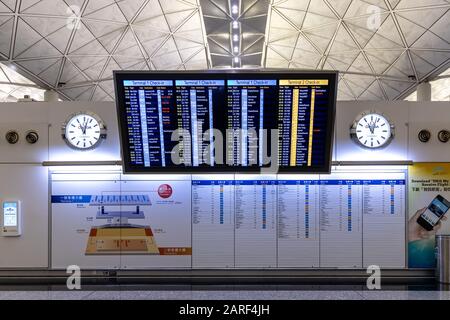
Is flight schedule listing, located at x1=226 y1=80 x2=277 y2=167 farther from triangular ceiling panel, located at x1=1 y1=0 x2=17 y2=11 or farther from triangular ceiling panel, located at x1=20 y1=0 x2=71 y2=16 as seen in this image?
triangular ceiling panel, located at x1=1 y1=0 x2=17 y2=11

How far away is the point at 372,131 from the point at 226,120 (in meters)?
2.10

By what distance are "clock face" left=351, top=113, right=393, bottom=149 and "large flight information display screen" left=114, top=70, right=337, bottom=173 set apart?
0.77 metres

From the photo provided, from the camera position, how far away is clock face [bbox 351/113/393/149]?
4.64 meters

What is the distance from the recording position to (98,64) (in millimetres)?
16984

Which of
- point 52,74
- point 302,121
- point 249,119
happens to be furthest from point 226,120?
point 52,74

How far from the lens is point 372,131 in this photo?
4.65 meters

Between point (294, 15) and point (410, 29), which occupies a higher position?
point (294, 15)

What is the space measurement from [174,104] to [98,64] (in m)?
14.7

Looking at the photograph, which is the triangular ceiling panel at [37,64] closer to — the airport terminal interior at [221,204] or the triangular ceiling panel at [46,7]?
the triangular ceiling panel at [46,7]

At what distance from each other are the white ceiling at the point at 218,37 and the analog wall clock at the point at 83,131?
385 inches

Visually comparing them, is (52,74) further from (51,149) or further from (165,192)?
(165,192)

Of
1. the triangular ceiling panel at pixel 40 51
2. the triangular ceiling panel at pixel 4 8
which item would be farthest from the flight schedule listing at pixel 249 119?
the triangular ceiling panel at pixel 40 51

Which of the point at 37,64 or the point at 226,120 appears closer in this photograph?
the point at 226,120
